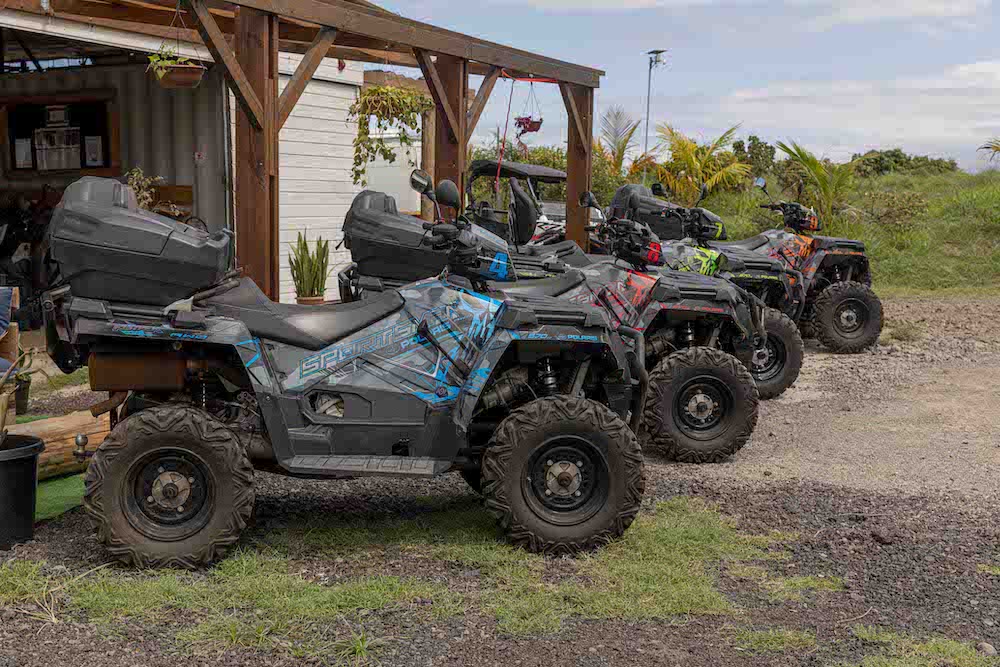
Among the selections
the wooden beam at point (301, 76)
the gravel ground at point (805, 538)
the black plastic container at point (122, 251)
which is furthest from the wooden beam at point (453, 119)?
the black plastic container at point (122, 251)

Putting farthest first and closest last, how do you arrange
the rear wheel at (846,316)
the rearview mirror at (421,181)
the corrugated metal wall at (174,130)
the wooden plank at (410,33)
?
the rear wheel at (846,316)
the corrugated metal wall at (174,130)
the wooden plank at (410,33)
the rearview mirror at (421,181)

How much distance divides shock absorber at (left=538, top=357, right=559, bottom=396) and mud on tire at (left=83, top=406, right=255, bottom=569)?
4.59 ft

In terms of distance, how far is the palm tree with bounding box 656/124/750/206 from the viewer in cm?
2191

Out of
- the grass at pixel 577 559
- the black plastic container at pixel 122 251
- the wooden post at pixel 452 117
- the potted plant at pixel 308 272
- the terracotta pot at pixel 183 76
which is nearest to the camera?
the grass at pixel 577 559

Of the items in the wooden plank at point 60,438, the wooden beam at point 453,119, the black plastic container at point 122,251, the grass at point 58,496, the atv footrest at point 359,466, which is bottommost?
the grass at point 58,496

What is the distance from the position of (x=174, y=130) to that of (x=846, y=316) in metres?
7.31

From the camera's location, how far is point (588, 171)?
1199 cm

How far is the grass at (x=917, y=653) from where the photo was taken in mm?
3664

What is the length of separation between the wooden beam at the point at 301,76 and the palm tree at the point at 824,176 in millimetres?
12773

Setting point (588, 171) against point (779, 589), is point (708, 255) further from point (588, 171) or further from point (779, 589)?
point (779, 589)

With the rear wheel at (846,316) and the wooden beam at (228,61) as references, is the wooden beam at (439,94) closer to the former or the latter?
the wooden beam at (228,61)

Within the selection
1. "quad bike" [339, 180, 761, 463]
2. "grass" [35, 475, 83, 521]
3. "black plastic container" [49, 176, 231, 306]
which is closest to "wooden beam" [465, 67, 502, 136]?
"quad bike" [339, 180, 761, 463]

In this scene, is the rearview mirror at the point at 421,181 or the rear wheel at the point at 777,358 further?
the rear wheel at the point at 777,358

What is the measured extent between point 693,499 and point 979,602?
1712 millimetres
